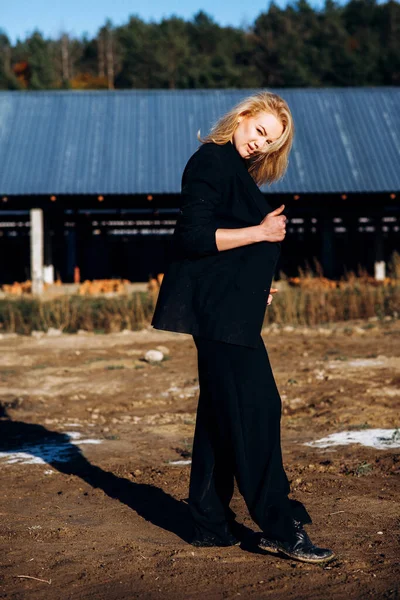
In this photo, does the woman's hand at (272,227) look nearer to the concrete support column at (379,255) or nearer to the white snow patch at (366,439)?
the white snow patch at (366,439)

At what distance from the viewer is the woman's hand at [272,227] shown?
3.31m

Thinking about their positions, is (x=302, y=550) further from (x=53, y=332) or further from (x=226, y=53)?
(x=226, y=53)

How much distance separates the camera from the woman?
3.37 metres

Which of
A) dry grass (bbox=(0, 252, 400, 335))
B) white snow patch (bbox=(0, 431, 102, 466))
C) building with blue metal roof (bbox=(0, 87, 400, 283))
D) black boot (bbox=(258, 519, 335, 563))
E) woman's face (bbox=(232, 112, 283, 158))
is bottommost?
white snow patch (bbox=(0, 431, 102, 466))

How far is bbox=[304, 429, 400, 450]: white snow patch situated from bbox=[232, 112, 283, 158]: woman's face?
2.98 m

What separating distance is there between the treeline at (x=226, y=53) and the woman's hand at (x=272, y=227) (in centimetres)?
4678

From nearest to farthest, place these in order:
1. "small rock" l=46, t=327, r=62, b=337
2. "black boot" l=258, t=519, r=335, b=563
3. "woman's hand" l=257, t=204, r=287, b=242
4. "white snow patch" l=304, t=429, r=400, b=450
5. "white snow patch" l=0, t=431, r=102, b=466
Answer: "woman's hand" l=257, t=204, r=287, b=242 < "black boot" l=258, t=519, r=335, b=563 < "white snow patch" l=0, t=431, r=102, b=466 < "white snow patch" l=304, t=429, r=400, b=450 < "small rock" l=46, t=327, r=62, b=337

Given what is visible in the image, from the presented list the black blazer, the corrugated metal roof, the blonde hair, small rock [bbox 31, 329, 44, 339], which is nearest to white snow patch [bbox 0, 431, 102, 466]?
the black blazer

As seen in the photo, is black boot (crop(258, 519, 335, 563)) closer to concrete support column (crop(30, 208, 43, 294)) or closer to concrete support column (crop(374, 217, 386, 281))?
concrete support column (crop(30, 208, 43, 294))

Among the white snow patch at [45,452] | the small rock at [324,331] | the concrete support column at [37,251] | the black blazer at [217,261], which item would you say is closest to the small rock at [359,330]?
the small rock at [324,331]

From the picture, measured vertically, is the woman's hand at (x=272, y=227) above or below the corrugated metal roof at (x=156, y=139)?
below

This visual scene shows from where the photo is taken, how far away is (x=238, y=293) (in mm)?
3389

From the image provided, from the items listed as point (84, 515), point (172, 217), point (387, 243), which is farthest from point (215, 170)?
point (387, 243)

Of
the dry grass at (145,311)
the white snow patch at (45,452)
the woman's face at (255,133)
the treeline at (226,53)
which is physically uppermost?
the treeline at (226,53)
